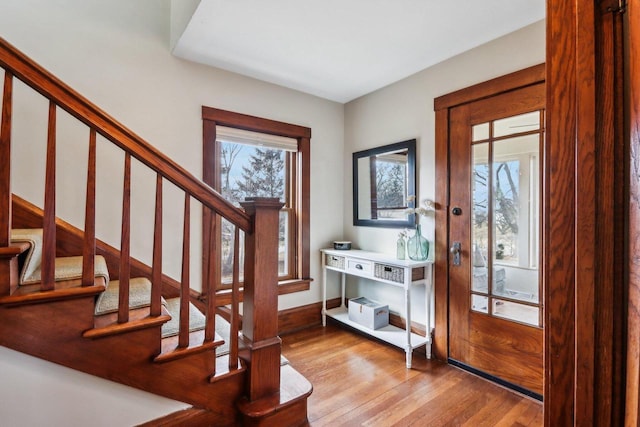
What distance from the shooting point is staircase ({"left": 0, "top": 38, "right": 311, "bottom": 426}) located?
1.09 m

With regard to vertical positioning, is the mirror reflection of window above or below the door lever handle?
above

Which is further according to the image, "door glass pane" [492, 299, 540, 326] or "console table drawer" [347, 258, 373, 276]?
"console table drawer" [347, 258, 373, 276]

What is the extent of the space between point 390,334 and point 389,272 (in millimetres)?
536

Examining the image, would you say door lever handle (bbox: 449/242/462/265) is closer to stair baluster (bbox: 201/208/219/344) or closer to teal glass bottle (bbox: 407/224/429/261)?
teal glass bottle (bbox: 407/224/429/261)

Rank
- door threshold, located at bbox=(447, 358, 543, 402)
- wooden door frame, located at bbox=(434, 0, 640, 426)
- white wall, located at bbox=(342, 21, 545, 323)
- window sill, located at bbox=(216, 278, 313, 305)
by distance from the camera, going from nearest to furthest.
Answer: wooden door frame, located at bbox=(434, 0, 640, 426) → door threshold, located at bbox=(447, 358, 543, 402) → white wall, located at bbox=(342, 21, 545, 323) → window sill, located at bbox=(216, 278, 313, 305)

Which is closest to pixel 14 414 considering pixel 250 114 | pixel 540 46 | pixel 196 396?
pixel 196 396

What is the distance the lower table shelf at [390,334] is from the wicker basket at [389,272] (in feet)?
1.56

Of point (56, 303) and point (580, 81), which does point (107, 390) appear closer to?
point (56, 303)

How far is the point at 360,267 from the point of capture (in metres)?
2.67

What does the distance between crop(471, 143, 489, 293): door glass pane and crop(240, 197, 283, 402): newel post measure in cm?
147

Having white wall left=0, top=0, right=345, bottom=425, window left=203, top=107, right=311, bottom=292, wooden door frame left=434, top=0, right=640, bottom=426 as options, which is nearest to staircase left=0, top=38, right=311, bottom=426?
white wall left=0, top=0, right=345, bottom=425

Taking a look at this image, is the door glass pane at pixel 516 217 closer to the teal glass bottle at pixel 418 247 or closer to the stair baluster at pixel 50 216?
the teal glass bottle at pixel 418 247

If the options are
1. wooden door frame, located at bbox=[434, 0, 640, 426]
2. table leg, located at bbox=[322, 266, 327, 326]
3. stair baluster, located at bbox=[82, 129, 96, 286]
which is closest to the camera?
wooden door frame, located at bbox=[434, 0, 640, 426]

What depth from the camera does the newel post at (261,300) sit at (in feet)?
4.94
